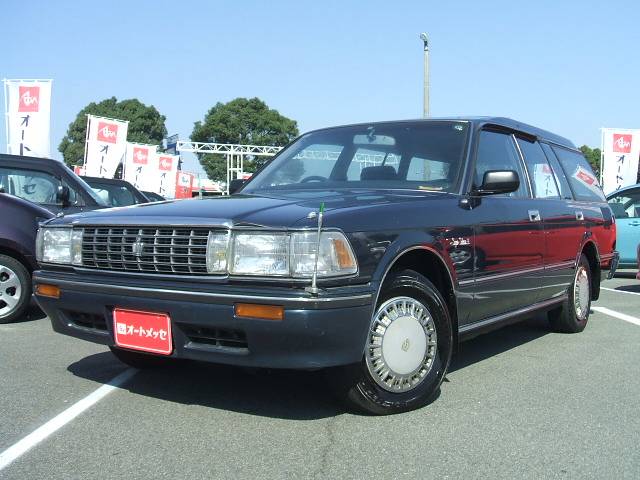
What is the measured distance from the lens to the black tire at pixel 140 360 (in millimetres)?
4227

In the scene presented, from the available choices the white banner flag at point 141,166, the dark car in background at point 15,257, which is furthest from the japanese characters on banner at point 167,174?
the dark car in background at point 15,257

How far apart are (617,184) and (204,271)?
62.0ft

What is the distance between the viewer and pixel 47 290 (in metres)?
3.66

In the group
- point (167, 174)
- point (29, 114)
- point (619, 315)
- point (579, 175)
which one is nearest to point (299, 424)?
point (579, 175)

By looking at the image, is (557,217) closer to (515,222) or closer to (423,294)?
(515,222)

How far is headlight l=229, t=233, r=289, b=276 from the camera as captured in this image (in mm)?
2912

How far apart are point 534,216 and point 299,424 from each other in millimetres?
2455

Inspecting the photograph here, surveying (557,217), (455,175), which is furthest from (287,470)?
(557,217)

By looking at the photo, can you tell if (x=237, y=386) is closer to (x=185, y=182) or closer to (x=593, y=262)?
(x=593, y=262)

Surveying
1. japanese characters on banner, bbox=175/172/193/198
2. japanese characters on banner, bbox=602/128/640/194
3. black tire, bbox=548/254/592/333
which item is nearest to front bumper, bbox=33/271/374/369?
black tire, bbox=548/254/592/333

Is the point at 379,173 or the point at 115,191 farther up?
the point at 115,191

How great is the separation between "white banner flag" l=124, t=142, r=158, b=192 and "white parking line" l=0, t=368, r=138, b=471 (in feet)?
77.6

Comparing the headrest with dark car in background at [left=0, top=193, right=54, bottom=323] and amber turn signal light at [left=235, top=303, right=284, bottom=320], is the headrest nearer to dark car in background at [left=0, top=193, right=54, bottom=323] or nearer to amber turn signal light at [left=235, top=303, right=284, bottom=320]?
amber turn signal light at [left=235, top=303, right=284, bottom=320]

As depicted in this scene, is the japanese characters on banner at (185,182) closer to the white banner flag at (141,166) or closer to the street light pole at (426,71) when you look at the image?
the white banner flag at (141,166)
